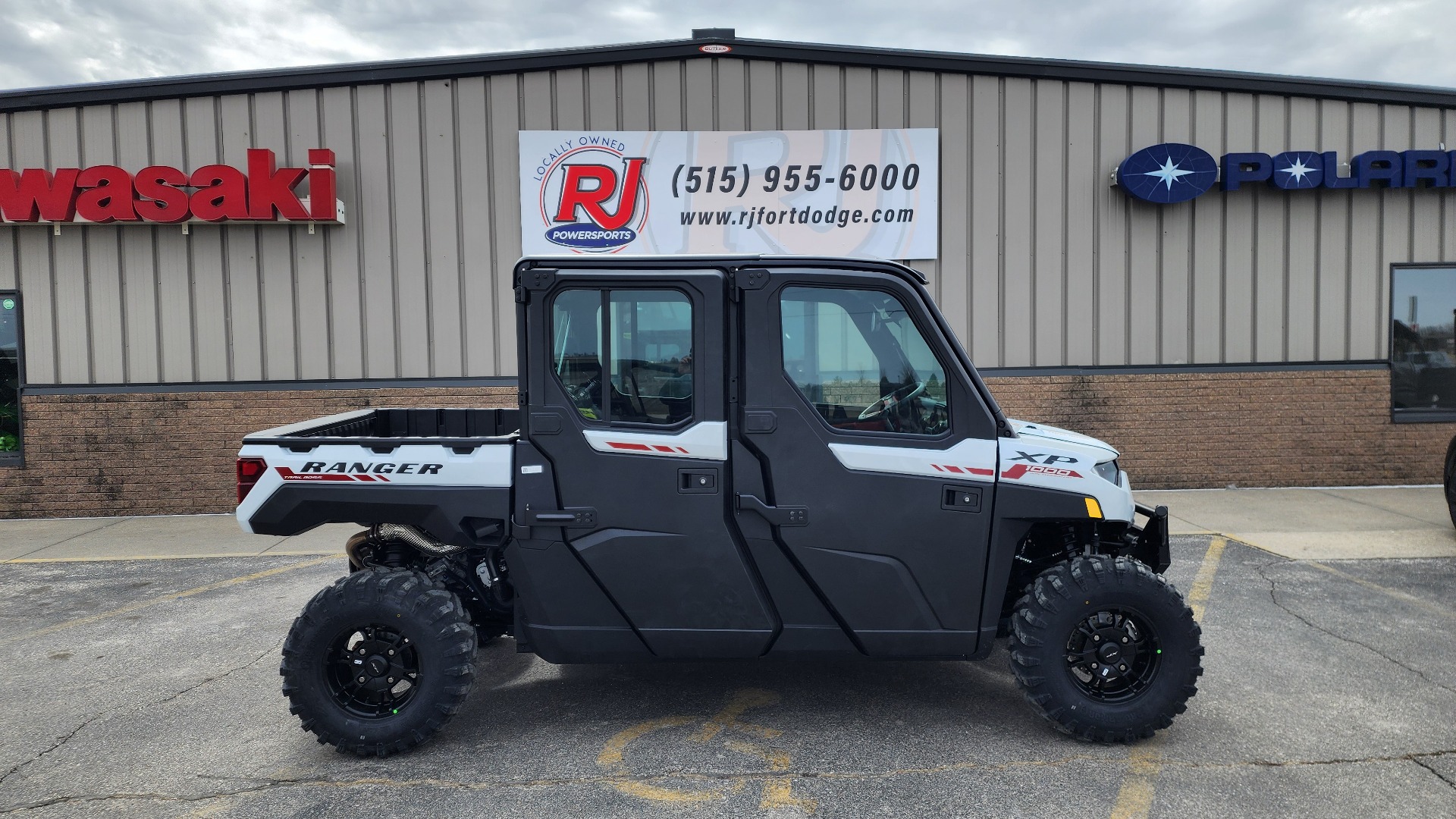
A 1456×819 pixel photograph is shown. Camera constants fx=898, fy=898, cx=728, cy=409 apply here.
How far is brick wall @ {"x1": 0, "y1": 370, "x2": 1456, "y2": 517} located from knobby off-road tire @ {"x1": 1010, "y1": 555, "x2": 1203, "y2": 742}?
717cm

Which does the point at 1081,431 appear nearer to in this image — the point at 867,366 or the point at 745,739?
the point at 867,366

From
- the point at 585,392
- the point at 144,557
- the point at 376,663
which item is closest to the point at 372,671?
the point at 376,663

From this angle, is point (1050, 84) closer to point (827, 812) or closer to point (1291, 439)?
point (1291, 439)

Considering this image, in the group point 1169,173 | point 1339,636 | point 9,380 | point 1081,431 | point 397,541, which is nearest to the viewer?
point 397,541

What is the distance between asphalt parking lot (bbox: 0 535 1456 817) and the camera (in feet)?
12.0

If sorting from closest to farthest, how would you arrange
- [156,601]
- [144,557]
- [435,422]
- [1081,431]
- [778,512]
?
[778,512], [435,422], [156,601], [144,557], [1081,431]

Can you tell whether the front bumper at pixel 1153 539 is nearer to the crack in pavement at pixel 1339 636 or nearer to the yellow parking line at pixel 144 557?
the crack in pavement at pixel 1339 636

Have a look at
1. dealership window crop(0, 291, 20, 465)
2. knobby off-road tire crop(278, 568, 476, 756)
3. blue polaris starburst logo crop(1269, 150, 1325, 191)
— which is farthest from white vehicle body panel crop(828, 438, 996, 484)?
dealership window crop(0, 291, 20, 465)

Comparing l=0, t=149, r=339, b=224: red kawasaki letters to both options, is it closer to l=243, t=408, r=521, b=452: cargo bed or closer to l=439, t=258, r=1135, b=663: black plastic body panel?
l=243, t=408, r=521, b=452: cargo bed

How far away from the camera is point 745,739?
4.22 metres

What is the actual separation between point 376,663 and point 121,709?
5.87 ft

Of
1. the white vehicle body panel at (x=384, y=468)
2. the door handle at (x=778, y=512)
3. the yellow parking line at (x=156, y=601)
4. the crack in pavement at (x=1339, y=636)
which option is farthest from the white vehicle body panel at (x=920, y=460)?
the yellow parking line at (x=156, y=601)

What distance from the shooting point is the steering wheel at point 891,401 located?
408 cm

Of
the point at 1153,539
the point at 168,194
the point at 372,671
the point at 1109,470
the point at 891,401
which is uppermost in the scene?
the point at 168,194
